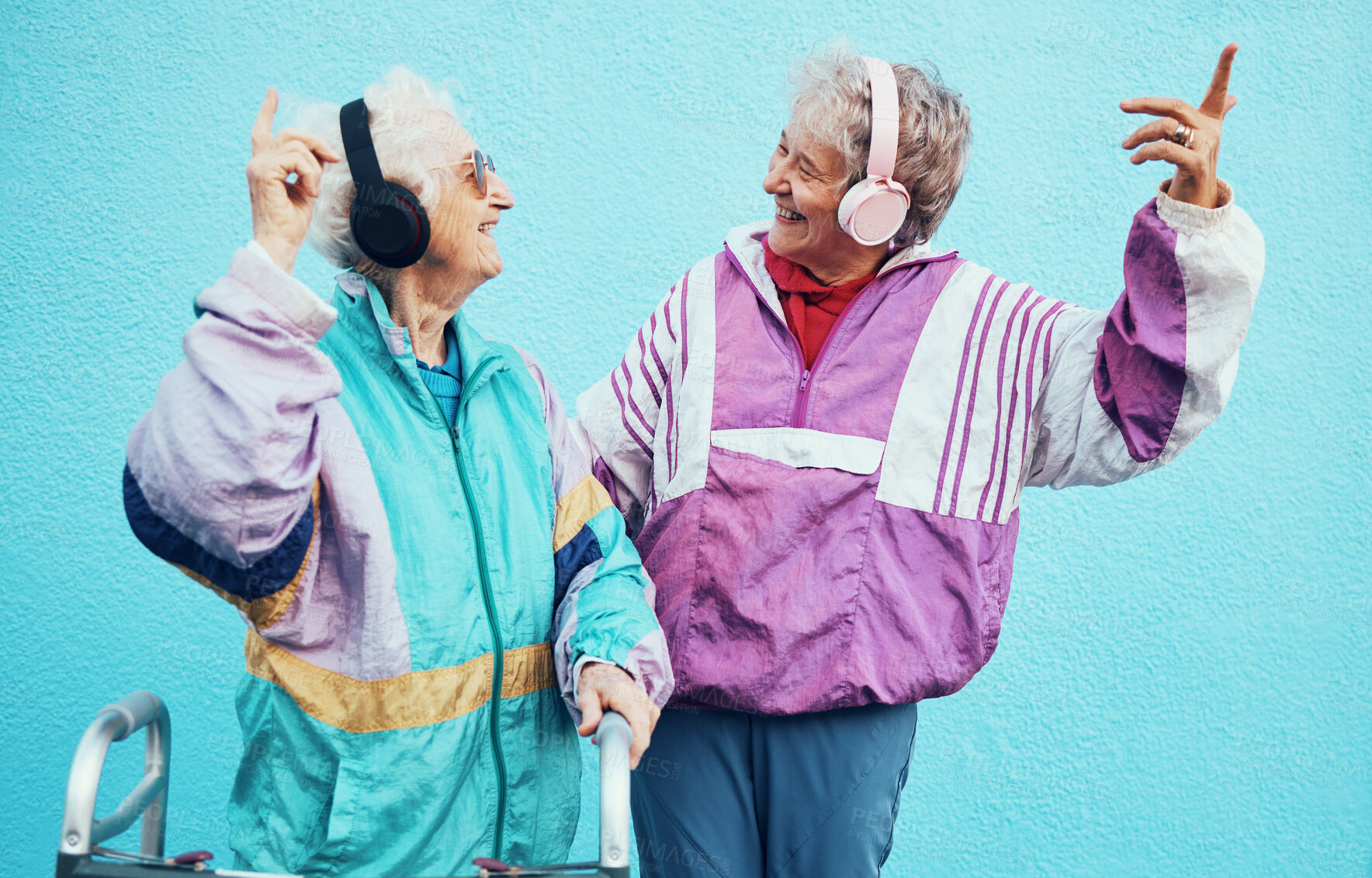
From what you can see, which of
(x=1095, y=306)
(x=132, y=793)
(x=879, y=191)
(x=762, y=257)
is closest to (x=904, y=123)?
(x=879, y=191)

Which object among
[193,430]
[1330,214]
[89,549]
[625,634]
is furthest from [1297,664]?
[89,549]

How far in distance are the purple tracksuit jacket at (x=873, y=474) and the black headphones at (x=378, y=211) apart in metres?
0.40

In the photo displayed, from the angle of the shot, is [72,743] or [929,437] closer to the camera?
[929,437]

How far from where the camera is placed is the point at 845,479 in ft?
4.23

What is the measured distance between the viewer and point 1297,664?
2193 mm

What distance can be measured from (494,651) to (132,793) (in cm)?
37

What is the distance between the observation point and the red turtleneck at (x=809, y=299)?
1.38 metres

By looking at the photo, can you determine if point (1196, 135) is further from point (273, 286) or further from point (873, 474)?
point (273, 286)

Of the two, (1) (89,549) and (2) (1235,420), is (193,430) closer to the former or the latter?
(1) (89,549)

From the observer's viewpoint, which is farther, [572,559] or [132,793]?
[572,559]

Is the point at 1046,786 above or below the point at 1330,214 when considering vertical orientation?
below

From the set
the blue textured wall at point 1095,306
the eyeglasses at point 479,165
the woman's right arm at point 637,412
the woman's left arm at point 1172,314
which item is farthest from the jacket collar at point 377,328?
the blue textured wall at point 1095,306

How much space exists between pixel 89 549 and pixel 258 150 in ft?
4.19

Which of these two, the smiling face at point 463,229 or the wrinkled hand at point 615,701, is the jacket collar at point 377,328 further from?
the wrinkled hand at point 615,701
